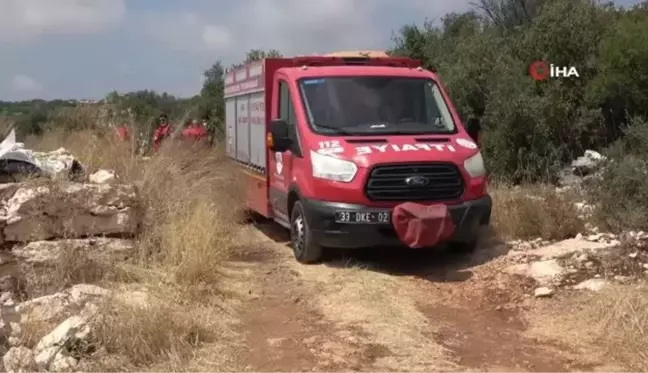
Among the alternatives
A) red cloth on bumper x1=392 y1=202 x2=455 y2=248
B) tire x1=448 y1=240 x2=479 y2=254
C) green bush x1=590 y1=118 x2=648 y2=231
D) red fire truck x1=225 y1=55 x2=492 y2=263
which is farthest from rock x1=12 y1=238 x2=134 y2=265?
green bush x1=590 y1=118 x2=648 y2=231

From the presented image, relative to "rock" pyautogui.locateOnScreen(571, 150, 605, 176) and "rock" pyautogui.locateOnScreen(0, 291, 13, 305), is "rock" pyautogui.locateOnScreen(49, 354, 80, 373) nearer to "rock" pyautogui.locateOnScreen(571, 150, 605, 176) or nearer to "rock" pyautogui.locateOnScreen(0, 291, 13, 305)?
"rock" pyautogui.locateOnScreen(0, 291, 13, 305)

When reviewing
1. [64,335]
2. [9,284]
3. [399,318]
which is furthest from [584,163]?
[64,335]

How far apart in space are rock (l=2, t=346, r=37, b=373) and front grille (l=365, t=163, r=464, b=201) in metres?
4.17

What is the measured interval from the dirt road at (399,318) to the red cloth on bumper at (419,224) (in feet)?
1.44

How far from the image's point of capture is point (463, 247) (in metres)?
9.95

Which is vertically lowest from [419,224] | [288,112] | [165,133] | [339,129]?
[419,224]

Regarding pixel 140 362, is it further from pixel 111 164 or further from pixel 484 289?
pixel 111 164

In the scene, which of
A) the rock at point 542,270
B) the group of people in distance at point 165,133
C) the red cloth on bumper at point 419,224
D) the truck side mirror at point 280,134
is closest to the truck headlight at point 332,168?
the red cloth on bumper at point 419,224

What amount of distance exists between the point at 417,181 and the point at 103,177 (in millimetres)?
3529

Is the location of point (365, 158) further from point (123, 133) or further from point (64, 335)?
point (123, 133)

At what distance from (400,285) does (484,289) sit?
83 cm

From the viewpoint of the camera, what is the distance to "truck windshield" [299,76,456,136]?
32.2 feet

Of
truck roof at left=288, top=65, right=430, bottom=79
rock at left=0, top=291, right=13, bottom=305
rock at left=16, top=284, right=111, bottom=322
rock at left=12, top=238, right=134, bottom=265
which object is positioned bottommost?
rock at left=0, top=291, right=13, bottom=305

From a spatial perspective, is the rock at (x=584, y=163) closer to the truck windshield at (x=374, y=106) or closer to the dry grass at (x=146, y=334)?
the truck windshield at (x=374, y=106)
